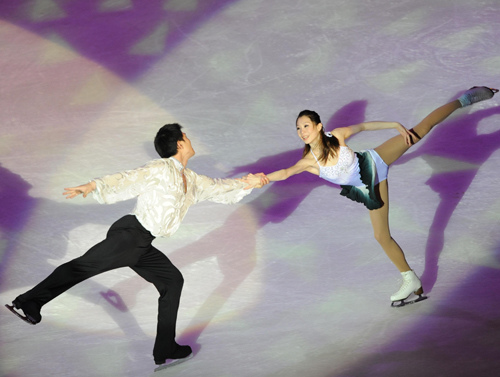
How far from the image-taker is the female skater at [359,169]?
4.91 metres

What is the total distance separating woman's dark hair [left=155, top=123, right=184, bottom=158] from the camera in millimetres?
4531

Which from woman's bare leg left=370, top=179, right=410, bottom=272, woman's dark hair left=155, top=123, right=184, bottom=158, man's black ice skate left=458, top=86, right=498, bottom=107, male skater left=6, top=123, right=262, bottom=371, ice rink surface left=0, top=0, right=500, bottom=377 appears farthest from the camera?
man's black ice skate left=458, top=86, right=498, bottom=107

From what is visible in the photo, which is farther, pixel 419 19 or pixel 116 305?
pixel 419 19

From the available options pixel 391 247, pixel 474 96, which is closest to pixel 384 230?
pixel 391 247

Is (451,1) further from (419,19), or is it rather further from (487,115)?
(487,115)

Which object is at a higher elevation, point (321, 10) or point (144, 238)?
point (321, 10)

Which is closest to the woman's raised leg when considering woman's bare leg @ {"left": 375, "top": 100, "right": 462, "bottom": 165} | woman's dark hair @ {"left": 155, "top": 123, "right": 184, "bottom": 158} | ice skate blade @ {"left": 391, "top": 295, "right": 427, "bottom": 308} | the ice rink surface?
woman's bare leg @ {"left": 375, "top": 100, "right": 462, "bottom": 165}

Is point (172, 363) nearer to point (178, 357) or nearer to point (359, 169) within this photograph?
point (178, 357)

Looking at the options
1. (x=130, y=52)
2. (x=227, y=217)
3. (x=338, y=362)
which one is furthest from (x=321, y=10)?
(x=338, y=362)

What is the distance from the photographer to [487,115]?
Answer: 682cm

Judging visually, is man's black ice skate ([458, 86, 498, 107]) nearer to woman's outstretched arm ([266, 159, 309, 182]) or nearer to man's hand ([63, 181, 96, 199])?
woman's outstretched arm ([266, 159, 309, 182])

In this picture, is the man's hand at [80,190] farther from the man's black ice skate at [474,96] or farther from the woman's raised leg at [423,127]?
the man's black ice skate at [474,96]

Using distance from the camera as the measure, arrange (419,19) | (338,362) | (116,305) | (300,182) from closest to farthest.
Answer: (338,362), (116,305), (300,182), (419,19)

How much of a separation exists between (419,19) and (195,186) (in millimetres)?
3933
